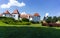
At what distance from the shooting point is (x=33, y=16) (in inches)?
2032

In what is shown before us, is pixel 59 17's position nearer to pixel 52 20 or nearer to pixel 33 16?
pixel 52 20

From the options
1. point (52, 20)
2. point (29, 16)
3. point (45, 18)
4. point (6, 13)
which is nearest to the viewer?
point (52, 20)

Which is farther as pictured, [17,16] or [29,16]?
[29,16]

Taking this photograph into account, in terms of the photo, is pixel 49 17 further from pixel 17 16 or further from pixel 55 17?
pixel 17 16

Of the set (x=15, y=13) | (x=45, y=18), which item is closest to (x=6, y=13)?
(x=15, y=13)

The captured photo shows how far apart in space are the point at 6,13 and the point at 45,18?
44.1ft

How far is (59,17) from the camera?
4066cm

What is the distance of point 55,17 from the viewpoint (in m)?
39.6

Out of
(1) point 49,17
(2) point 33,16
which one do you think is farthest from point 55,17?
(2) point 33,16

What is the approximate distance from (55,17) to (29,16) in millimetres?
14276

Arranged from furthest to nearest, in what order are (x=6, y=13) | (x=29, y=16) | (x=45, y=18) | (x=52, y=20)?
(x=29, y=16) < (x=6, y=13) < (x=45, y=18) < (x=52, y=20)

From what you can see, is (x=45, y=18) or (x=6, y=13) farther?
(x=6, y=13)

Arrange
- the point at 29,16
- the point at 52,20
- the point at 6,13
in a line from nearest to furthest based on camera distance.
→ the point at 52,20
the point at 6,13
the point at 29,16

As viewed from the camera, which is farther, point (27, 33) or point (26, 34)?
point (27, 33)
